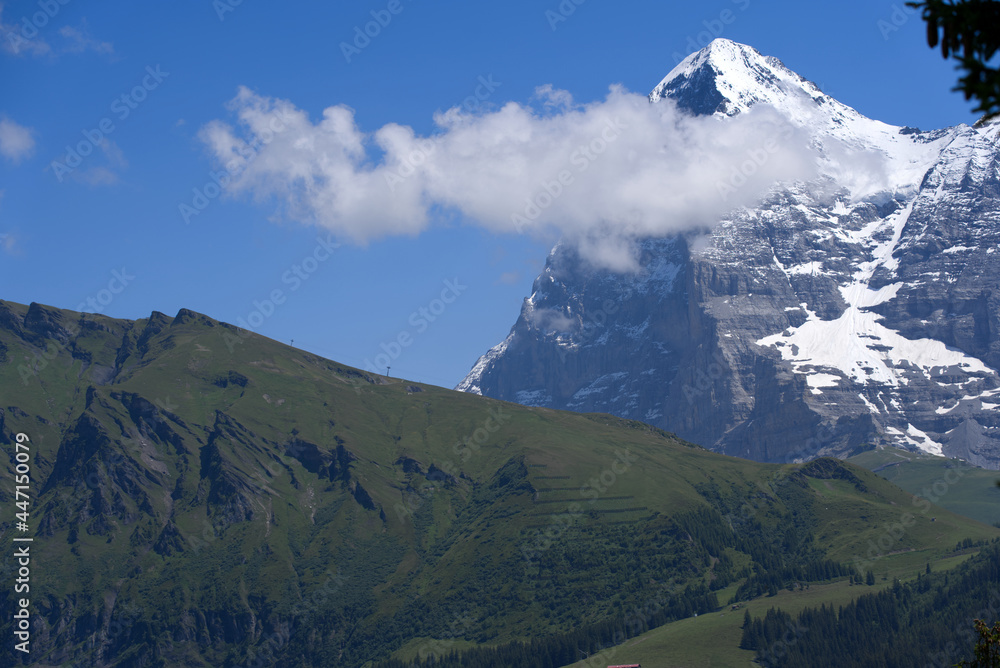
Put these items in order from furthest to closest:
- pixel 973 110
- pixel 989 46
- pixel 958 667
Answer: pixel 958 667
pixel 989 46
pixel 973 110

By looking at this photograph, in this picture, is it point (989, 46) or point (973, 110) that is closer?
point (973, 110)

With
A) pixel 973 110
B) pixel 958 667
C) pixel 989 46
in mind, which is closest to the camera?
pixel 973 110

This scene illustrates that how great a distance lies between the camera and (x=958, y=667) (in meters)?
60.2

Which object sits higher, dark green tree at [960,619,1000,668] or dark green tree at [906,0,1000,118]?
dark green tree at [906,0,1000,118]

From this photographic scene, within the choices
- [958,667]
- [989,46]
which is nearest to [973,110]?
[989,46]

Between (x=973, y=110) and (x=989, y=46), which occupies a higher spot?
(x=989, y=46)

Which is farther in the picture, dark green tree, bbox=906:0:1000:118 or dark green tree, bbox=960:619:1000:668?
dark green tree, bbox=960:619:1000:668

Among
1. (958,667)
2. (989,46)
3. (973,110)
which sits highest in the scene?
(989,46)

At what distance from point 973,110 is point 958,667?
140ft

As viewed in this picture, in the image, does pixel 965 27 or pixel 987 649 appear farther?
pixel 987 649

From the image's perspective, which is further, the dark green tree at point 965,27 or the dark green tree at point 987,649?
the dark green tree at point 987,649

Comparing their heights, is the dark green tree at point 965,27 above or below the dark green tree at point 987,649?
above

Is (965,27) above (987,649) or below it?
above

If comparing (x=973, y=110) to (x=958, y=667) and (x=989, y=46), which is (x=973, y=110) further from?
(x=958, y=667)
